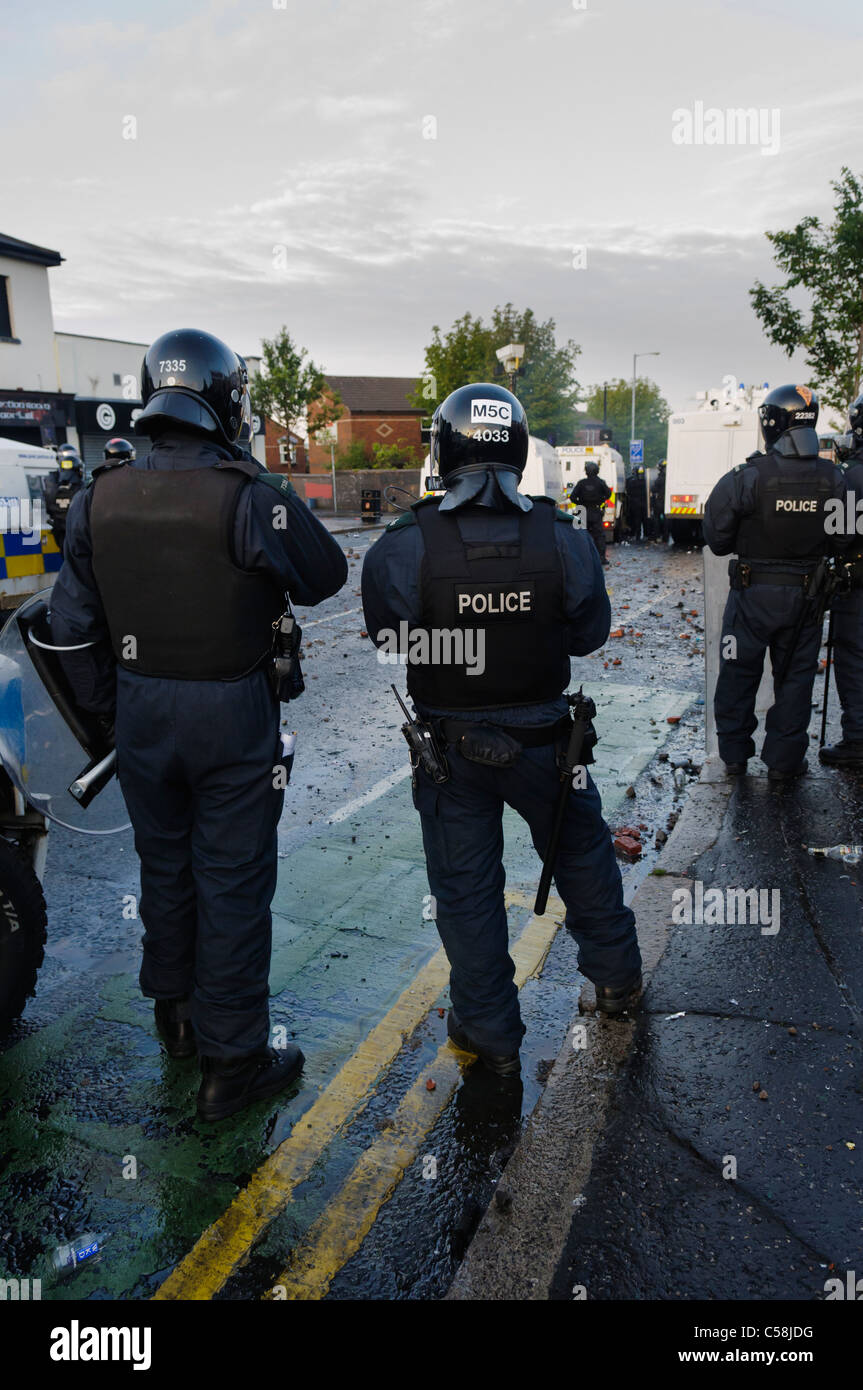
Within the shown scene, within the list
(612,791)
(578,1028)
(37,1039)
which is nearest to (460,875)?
(578,1028)

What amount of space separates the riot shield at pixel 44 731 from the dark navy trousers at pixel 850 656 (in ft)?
14.6

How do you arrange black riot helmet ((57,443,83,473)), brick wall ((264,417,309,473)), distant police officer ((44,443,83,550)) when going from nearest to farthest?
distant police officer ((44,443,83,550)) → black riot helmet ((57,443,83,473)) → brick wall ((264,417,309,473))

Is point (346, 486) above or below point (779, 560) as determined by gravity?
above

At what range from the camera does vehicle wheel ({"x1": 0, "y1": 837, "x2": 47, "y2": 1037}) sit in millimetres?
2973

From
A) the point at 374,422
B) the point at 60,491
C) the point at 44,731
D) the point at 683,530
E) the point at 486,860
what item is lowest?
the point at 486,860

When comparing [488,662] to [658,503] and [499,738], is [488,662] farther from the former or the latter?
[658,503]

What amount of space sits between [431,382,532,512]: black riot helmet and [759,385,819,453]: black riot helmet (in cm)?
268

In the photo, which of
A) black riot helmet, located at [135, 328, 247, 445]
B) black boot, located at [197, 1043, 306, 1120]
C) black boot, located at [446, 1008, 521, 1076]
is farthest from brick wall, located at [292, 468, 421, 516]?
black boot, located at [197, 1043, 306, 1120]

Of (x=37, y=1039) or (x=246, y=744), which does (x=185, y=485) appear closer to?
(x=246, y=744)

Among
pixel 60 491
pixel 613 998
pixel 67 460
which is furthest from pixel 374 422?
pixel 613 998

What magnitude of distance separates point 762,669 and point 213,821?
3.67 meters

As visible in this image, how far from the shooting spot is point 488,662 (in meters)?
2.92

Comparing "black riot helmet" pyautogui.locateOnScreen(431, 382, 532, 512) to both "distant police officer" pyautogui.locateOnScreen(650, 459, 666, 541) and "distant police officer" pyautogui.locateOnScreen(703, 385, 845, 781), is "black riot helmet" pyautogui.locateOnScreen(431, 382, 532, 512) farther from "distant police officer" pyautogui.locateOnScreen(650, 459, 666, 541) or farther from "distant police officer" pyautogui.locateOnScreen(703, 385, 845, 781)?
"distant police officer" pyautogui.locateOnScreen(650, 459, 666, 541)

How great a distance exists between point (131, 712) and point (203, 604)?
0.43 metres
